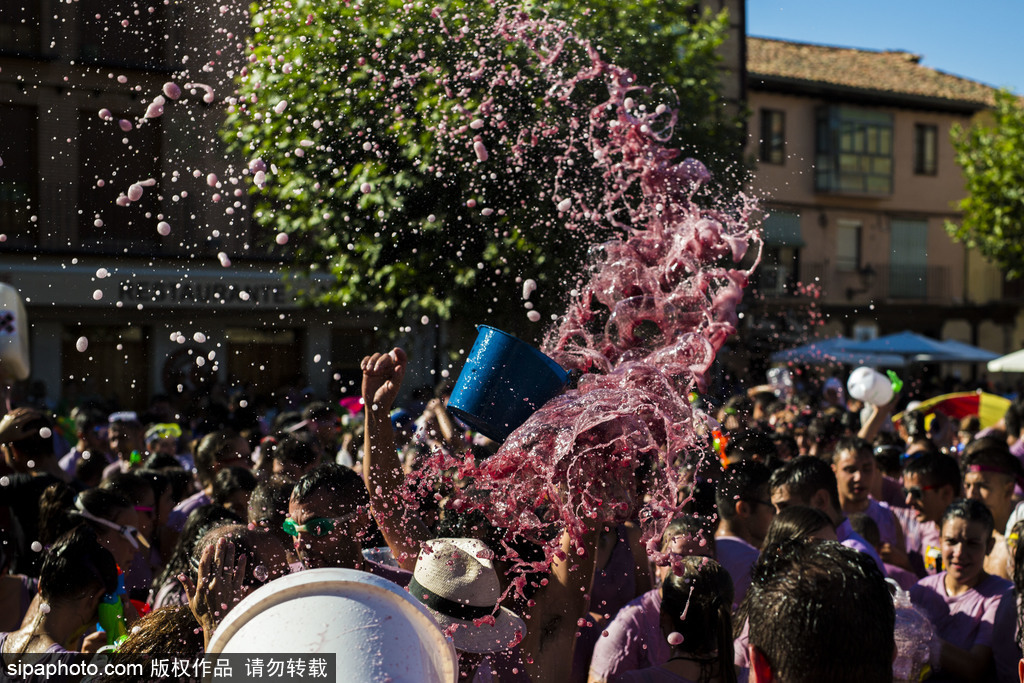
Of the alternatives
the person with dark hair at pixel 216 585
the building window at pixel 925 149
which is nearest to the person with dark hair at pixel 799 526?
the person with dark hair at pixel 216 585

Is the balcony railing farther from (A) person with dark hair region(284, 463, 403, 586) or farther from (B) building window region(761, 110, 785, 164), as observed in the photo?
(A) person with dark hair region(284, 463, 403, 586)

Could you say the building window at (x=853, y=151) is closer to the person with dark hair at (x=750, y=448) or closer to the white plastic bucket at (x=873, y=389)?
the white plastic bucket at (x=873, y=389)

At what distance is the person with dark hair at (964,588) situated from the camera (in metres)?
3.42

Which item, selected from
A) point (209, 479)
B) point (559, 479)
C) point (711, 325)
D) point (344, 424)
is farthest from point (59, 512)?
point (344, 424)

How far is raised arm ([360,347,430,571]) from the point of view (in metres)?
2.69

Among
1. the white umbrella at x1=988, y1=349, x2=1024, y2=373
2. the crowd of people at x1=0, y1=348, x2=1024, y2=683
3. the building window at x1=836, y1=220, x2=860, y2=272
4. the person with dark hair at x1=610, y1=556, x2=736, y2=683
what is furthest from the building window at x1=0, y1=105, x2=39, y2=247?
the building window at x1=836, y1=220, x2=860, y2=272

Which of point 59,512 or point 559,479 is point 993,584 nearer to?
point 559,479

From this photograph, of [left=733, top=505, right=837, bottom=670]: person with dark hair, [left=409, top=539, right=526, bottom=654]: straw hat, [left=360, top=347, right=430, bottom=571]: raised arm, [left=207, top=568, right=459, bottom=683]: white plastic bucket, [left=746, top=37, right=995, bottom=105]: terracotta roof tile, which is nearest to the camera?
[left=207, top=568, right=459, bottom=683]: white plastic bucket

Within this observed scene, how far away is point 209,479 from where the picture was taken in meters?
4.90

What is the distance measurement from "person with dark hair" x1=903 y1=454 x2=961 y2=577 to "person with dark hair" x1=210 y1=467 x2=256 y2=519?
10.4ft

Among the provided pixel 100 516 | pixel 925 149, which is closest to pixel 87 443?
pixel 100 516

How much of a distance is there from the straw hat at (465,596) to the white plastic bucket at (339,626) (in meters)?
0.94

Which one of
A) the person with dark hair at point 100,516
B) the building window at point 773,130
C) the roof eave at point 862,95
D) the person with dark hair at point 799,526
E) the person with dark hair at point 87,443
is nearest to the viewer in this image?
A: the person with dark hair at point 799,526

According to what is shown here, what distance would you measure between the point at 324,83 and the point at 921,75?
27259 mm
